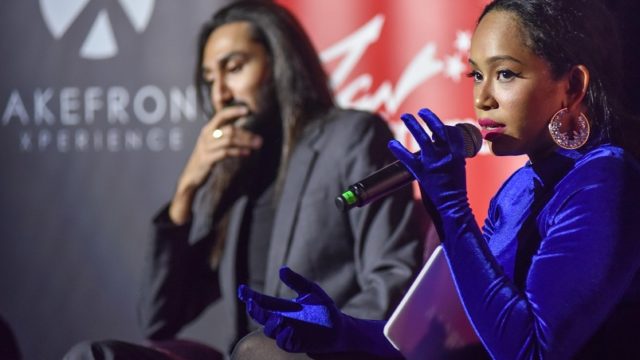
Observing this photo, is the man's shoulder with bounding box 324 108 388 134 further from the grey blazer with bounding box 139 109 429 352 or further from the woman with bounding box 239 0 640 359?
the woman with bounding box 239 0 640 359

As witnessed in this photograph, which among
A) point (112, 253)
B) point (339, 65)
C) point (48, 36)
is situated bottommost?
point (112, 253)

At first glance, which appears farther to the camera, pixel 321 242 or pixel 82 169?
pixel 82 169

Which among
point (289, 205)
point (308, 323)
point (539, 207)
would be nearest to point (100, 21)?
point (289, 205)

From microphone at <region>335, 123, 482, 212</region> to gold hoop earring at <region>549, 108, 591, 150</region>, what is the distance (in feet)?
0.37

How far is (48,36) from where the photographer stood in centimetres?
298

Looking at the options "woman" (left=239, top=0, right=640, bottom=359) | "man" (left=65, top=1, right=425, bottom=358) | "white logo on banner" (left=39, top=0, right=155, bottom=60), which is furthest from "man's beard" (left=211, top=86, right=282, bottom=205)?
"woman" (left=239, top=0, right=640, bottom=359)

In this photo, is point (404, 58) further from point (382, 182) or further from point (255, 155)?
point (382, 182)

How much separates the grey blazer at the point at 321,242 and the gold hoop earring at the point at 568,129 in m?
0.87

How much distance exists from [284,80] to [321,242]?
0.49m

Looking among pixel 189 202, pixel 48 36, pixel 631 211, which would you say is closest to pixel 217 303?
pixel 189 202

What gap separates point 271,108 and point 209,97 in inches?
9.5

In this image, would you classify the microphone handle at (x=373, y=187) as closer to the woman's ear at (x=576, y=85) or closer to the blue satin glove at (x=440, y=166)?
the blue satin glove at (x=440, y=166)

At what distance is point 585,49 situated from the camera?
140cm

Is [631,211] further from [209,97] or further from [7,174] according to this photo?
[7,174]
